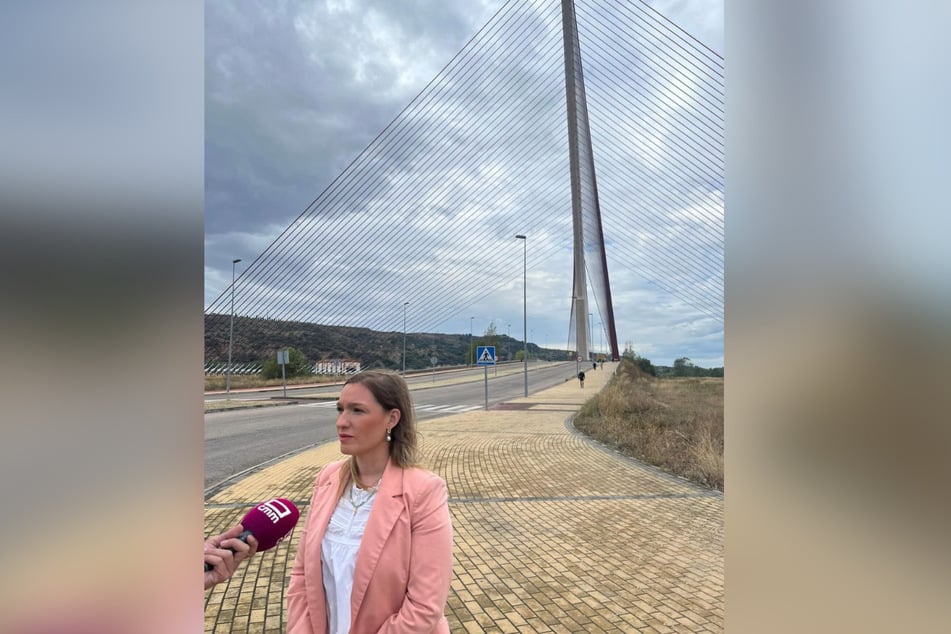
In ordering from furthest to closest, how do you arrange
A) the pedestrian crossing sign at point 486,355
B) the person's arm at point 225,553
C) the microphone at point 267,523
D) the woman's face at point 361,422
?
the pedestrian crossing sign at point 486,355, the woman's face at point 361,422, the microphone at point 267,523, the person's arm at point 225,553

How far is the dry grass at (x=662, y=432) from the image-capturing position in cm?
776

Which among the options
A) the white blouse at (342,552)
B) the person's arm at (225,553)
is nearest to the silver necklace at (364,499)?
the white blouse at (342,552)

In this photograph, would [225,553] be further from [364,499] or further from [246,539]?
[364,499]

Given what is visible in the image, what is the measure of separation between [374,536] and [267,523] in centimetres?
33

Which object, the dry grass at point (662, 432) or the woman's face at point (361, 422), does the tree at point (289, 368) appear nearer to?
the dry grass at point (662, 432)

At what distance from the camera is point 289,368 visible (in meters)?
32.7

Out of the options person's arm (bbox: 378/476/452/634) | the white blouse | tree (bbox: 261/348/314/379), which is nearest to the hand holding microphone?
the white blouse

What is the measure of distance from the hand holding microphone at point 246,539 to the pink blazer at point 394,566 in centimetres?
23

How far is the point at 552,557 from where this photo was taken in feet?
14.5

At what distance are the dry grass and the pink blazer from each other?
20.2ft
